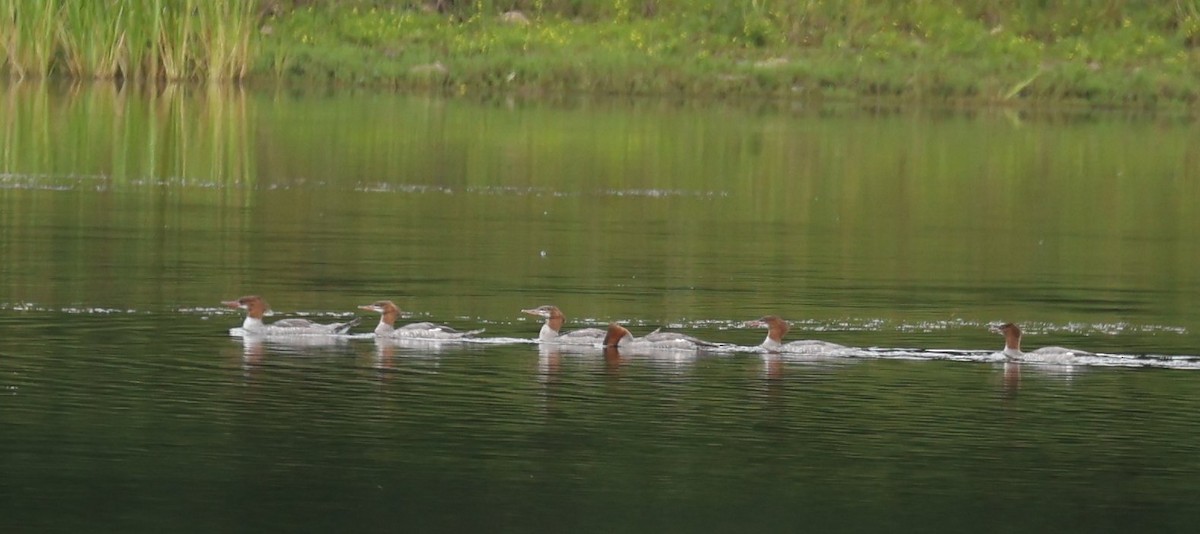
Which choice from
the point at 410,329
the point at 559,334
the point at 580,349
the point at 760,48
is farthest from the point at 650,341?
the point at 760,48

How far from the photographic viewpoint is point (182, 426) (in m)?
15.6

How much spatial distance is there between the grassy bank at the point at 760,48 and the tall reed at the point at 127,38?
6293 millimetres

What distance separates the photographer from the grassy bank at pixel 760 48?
2749 inches

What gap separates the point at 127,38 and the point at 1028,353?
43816 mm

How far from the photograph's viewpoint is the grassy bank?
69.8 metres

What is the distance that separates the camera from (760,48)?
73.3 metres

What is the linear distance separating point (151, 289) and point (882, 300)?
741 cm

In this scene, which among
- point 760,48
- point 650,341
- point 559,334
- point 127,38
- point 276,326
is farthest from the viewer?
point 760,48

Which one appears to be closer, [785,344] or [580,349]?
[580,349]

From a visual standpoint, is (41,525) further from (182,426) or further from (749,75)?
(749,75)

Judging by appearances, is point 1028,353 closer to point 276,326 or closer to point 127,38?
point 276,326

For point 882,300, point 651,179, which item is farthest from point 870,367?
point 651,179

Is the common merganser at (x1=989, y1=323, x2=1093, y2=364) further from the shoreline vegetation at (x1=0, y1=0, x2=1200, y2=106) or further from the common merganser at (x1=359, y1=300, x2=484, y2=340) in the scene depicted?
the shoreline vegetation at (x1=0, y1=0, x2=1200, y2=106)

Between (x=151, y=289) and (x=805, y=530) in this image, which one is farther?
(x=151, y=289)
